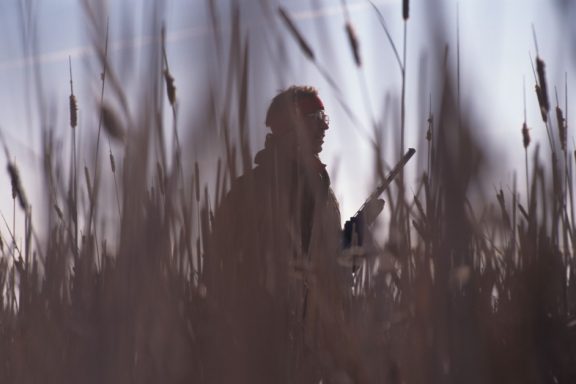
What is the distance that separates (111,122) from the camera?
1.15 metres

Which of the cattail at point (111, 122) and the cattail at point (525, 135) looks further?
the cattail at point (525, 135)

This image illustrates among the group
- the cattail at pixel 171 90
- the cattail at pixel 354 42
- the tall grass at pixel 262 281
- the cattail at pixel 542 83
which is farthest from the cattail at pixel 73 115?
the cattail at pixel 542 83

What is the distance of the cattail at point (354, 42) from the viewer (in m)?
1.12

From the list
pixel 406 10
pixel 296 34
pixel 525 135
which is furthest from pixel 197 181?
pixel 525 135

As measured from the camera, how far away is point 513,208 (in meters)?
1.34

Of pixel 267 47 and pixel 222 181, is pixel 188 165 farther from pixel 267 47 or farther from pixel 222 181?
pixel 267 47

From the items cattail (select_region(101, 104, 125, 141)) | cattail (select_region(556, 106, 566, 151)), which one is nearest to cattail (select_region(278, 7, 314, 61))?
cattail (select_region(101, 104, 125, 141))

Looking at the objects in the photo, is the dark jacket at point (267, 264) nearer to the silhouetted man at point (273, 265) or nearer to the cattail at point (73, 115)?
the silhouetted man at point (273, 265)

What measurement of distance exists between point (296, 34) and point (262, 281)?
29 centimetres

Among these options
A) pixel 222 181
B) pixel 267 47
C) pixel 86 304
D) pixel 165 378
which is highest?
pixel 267 47

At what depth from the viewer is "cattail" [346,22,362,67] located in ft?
3.67

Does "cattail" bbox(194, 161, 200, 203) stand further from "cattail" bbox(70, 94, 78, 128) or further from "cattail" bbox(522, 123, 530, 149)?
"cattail" bbox(522, 123, 530, 149)

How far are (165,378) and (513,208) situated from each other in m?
0.55

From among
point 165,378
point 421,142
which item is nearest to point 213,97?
point 421,142
